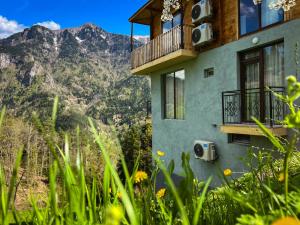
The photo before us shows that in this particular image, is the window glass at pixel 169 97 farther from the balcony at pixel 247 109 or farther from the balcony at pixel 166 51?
the balcony at pixel 247 109

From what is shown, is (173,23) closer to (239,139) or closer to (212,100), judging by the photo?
(212,100)

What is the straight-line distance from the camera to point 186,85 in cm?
1227

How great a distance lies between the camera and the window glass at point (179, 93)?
1266cm

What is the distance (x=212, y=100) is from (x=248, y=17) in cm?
273

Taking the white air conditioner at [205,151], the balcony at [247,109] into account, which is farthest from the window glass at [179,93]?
the balcony at [247,109]

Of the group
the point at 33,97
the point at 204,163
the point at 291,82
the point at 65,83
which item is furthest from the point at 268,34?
the point at 65,83

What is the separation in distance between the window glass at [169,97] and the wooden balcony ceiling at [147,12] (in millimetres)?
2956

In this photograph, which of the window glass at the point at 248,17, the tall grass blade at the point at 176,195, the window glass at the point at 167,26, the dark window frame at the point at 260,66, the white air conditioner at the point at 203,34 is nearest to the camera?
the tall grass blade at the point at 176,195

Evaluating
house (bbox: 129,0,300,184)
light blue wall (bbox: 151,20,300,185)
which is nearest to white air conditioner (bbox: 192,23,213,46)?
house (bbox: 129,0,300,184)

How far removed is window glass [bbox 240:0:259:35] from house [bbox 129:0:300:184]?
27 millimetres

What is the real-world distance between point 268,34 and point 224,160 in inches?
155

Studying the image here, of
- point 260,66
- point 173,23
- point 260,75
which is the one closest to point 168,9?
point 173,23

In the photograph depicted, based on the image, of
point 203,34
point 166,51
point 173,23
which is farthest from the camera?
point 173,23

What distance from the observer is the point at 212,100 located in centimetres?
1080
